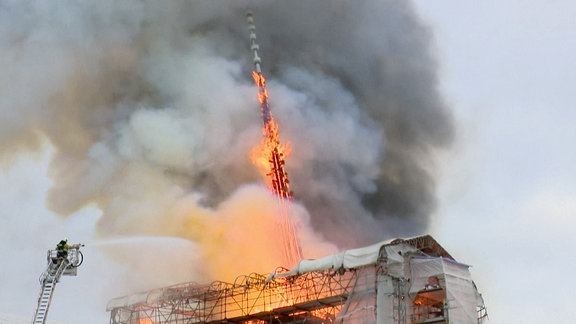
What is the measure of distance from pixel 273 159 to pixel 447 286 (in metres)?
18.2

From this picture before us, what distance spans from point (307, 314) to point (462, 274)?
9.03m

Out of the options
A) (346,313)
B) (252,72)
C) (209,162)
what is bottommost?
(346,313)

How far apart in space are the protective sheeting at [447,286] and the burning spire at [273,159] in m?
12.5

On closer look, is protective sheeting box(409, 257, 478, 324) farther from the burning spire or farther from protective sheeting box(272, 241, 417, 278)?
the burning spire

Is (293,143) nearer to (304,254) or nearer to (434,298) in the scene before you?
(304,254)

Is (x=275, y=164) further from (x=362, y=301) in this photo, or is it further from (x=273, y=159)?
(x=362, y=301)

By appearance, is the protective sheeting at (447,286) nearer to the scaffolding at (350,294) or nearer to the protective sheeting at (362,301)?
the scaffolding at (350,294)

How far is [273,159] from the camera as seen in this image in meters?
63.1

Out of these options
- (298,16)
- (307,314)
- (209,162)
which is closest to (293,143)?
(209,162)

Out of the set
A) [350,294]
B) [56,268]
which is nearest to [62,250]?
[56,268]

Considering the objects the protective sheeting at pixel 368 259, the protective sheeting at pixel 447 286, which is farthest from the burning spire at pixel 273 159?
the protective sheeting at pixel 447 286

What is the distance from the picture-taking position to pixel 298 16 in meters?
71.1

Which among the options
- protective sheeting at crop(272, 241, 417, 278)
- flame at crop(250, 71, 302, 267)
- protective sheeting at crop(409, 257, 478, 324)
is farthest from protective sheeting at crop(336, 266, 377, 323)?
flame at crop(250, 71, 302, 267)

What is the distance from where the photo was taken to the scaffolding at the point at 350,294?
4878cm
